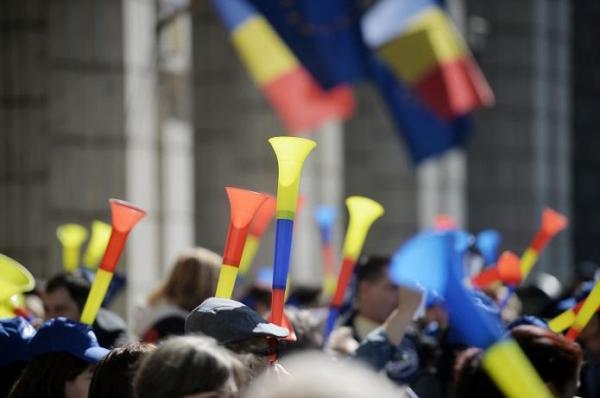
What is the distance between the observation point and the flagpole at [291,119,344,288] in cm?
1530

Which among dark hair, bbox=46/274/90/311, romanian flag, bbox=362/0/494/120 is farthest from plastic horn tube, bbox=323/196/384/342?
romanian flag, bbox=362/0/494/120

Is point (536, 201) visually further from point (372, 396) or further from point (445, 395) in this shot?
point (372, 396)

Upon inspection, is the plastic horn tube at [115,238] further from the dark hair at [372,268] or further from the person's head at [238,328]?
the dark hair at [372,268]

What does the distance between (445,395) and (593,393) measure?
0.79 metres

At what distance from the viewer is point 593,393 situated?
6.08 meters

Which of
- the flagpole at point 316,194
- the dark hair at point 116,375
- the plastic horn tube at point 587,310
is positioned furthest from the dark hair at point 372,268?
the flagpole at point 316,194

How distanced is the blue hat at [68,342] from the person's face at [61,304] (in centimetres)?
178

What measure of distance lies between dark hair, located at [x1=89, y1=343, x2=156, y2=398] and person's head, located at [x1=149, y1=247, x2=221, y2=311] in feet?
8.68

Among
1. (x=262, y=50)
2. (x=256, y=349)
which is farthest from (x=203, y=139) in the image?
(x=256, y=349)

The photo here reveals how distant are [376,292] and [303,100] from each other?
638 centimetres

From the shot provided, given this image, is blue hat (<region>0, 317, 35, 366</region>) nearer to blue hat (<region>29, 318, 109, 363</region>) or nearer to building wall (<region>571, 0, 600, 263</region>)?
blue hat (<region>29, 318, 109, 363</region>)

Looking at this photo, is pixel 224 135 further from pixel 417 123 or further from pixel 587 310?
pixel 587 310

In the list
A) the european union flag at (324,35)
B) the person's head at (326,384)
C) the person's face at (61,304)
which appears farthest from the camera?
the european union flag at (324,35)

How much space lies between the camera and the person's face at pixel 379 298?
7.23 meters
